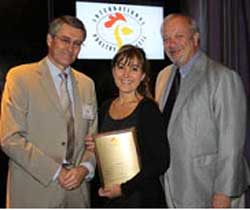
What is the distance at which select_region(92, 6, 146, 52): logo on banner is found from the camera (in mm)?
3045

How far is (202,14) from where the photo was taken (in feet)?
10.3

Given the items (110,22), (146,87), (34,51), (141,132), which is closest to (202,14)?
(110,22)

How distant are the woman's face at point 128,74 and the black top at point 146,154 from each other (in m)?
0.09

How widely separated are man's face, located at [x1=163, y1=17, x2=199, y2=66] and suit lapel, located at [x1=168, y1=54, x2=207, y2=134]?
0.07 meters

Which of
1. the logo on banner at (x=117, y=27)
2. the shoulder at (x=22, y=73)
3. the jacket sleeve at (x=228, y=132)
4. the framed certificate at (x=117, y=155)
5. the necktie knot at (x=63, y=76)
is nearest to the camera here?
the framed certificate at (x=117, y=155)

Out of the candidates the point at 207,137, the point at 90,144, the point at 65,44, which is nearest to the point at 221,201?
the point at 207,137

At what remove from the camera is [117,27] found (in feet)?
10.2

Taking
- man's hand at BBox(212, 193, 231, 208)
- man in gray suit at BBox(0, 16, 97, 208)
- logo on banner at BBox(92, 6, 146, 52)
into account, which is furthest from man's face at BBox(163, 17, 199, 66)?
logo on banner at BBox(92, 6, 146, 52)

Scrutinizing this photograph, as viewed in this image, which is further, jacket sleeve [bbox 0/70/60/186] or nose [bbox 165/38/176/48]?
nose [bbox 165/38/176/48]

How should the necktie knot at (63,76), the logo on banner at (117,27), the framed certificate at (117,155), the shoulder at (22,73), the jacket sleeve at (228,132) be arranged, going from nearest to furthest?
the framed certificate at (117,155)
the jacket sleeve at (228,132)
the shoulder at (22,73)
the necktie knot at (63,76)
the logo on banner at (117,27)

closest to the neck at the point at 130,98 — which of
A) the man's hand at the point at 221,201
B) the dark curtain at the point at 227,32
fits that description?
the man's hand at the point at 221,201

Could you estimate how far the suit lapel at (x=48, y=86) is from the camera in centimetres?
206

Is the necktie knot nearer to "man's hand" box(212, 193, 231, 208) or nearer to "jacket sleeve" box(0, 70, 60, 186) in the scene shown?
"jacket sleeve" box(0, 70, 60, 186)

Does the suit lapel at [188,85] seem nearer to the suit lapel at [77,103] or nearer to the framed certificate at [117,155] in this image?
the framed certificate at [117,155]
